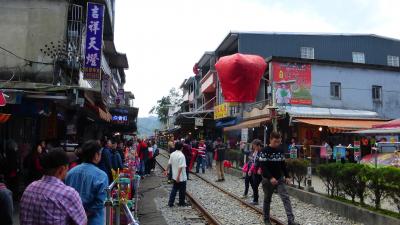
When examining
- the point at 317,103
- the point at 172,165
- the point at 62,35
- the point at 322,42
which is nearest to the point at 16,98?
the point at 172,165

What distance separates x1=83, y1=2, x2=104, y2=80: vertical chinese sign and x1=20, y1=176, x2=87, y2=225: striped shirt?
43.7 feet

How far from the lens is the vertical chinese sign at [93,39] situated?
1630cm

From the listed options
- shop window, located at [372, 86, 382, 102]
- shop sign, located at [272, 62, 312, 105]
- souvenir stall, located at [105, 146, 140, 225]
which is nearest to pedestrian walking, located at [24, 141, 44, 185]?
souvenir stall, located at [105, 146, 140, 225]

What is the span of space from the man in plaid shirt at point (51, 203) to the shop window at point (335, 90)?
87.3ft

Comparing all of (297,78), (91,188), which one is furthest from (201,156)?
(91,188)

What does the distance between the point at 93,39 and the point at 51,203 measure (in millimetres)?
13510

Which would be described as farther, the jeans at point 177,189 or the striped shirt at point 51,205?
the jeans at point 177,189

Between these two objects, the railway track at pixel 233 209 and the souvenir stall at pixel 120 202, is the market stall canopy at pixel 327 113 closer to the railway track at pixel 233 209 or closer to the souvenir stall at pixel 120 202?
the railway track at pixel 233 209

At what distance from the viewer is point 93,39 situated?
16.3 metres

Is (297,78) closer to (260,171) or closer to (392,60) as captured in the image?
(392,60)

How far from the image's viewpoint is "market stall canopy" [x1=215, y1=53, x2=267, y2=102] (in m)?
22.8

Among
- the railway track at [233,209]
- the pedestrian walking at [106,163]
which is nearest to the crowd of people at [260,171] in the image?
the railway track at [233,209]

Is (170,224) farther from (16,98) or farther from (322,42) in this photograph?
(322,42)

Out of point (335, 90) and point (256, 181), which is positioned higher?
point (335, 90)
